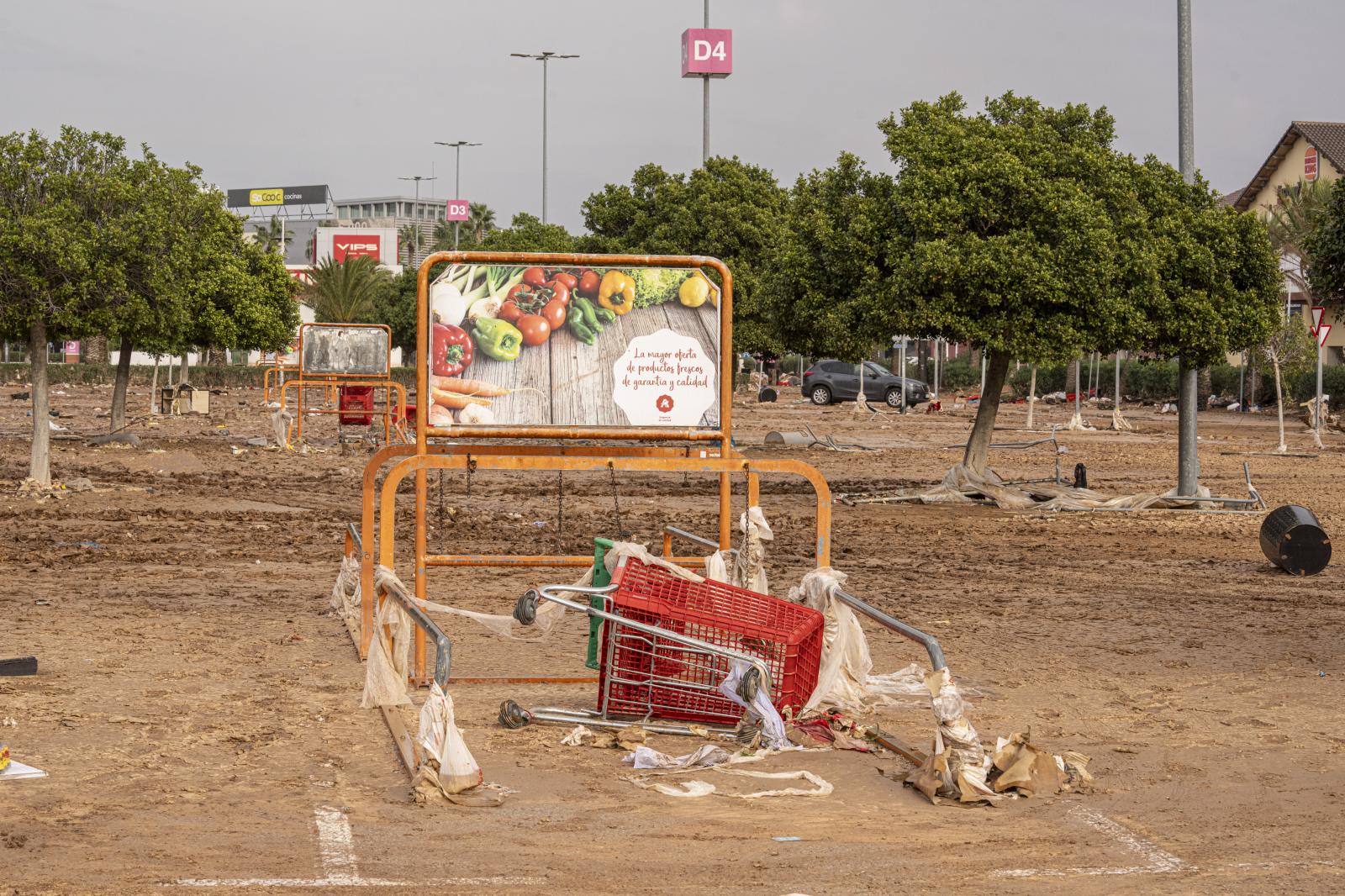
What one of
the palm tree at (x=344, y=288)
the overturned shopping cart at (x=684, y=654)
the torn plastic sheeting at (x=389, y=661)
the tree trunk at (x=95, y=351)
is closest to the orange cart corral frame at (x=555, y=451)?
the torn plastic sheeting at (x=389, y=661)

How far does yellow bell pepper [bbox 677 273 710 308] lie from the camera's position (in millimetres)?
8367

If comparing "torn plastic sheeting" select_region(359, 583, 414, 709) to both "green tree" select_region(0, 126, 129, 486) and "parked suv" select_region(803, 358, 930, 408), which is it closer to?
"green tree" select_region(0, 126, 129, 486)

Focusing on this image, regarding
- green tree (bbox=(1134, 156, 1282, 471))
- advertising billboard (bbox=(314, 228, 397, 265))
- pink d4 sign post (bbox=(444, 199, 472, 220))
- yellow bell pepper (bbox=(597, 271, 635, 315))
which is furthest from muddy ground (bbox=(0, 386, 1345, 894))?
advertising billboard (bbox=(314, 228, 397, 265))

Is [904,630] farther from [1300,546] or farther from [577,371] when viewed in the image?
[1300,546]

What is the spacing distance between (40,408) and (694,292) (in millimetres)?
12767

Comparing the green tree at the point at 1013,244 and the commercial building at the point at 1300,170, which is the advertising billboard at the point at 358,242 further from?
the green tree at the point at 1013,244

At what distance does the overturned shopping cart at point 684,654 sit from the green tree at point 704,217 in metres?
32.1

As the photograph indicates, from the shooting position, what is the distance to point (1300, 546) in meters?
13.2

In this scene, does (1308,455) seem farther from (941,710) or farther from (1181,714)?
(941,710)

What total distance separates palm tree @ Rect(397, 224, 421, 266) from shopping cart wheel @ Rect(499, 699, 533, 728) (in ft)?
409

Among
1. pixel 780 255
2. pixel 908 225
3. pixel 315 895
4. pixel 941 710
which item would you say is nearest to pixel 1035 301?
pixel 908 225

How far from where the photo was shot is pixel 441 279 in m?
8.14

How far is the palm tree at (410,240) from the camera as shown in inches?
5148

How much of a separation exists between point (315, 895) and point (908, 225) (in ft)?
49.6
